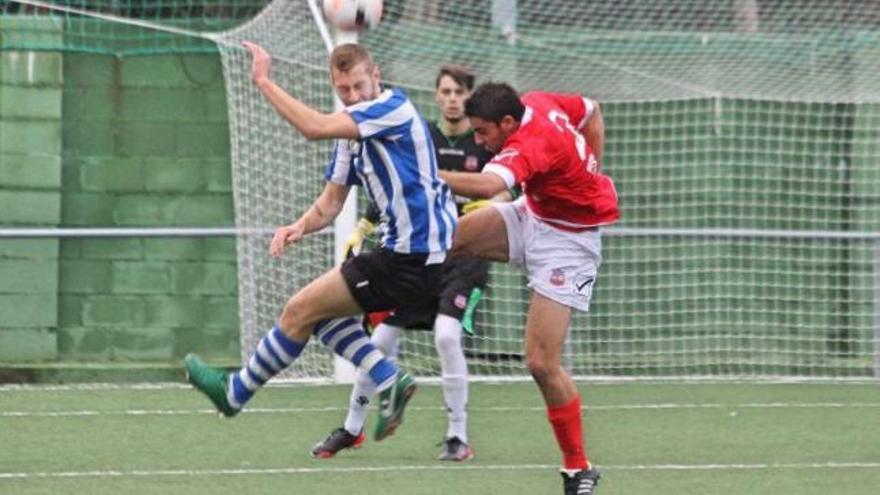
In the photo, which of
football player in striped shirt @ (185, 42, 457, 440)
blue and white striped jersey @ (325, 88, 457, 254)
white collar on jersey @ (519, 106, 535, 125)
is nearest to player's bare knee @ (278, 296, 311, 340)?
football player in striped shirt @ (185, 42, 457, 440)

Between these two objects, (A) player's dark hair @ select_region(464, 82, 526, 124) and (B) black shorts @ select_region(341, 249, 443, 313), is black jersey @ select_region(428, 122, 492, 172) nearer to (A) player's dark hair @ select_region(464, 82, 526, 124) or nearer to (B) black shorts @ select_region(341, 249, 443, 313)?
(B) black shorts @ select_region(341, 249, 443, 313)

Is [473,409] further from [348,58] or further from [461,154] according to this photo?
[348,58]

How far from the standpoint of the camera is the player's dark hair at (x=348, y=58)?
27.6 ft

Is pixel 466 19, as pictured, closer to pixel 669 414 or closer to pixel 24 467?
pixel 669 414

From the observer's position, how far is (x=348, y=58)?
8406mm

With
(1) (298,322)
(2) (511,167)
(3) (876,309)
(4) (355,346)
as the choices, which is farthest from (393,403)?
(3) (876,309)

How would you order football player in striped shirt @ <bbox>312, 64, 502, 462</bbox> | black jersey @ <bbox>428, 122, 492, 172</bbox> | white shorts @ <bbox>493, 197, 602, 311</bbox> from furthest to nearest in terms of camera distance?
1. black jersey @ <bbox>428, 122, 492, 172</bbox>
2. football player in striped shirt @ <bbox>312, 64, 502, 462</bbox>
3. white shorts @ <bbox>493, 197, 602, 311</bbox>

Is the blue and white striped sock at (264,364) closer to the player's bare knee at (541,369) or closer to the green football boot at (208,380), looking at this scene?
the green football boot at (208,380)

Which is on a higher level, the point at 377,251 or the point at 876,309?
the point at 377,251

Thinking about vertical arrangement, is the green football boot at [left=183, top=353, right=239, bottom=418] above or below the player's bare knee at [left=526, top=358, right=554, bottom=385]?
below

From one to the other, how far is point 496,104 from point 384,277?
860mm

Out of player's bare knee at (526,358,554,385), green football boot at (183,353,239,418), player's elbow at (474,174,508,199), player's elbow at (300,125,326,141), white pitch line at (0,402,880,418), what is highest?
player's elbow at (300,125,326,141)

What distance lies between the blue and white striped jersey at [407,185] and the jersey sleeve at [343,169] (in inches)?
9.4

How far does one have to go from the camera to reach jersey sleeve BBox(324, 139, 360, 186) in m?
8.83
